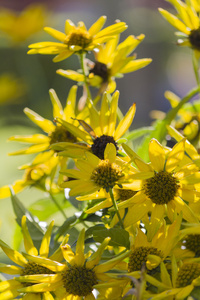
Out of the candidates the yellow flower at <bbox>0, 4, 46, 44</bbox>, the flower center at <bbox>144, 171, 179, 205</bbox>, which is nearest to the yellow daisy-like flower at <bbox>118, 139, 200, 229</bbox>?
the flower center at <bbox>144, 171, 179, 205</bbox>

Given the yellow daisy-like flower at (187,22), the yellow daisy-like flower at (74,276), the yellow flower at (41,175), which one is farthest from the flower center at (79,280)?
the yellow daisy-like flower at (187,22)

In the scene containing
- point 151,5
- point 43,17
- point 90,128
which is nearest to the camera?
point 90,128

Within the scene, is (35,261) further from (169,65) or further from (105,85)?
(169,65)

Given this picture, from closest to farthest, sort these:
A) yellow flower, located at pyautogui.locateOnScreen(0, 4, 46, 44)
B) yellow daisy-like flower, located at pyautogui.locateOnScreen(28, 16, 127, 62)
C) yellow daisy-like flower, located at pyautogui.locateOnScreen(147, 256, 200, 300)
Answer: yellow daisy-like flower, located at pyautogui.locateOnScreen(147, 256, 200, 300) < yellow daisy-like flower, located at pyautogui.locateOnScreen(28, 16, 127, 62) < yellow flower, located at pyautogui.locateOnScreen(0, 4, 46, 44)

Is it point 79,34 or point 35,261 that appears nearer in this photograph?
point 35,261

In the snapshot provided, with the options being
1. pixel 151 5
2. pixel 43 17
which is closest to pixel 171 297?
pixel 43 17

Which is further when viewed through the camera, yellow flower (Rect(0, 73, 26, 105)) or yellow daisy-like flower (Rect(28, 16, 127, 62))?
yellow flower (Rect(0, 73, 26, 105))

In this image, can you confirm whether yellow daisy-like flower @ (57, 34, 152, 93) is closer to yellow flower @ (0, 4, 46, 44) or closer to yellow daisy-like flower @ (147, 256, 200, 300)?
yellow daisy-like flower @ (147, 256, 200, 300)
